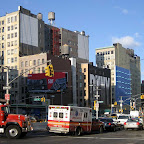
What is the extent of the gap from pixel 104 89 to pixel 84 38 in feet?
89.3

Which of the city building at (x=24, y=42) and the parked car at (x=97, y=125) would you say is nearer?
the parked car at (x=97, y=125)

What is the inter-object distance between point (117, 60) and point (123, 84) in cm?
Answer: 1463

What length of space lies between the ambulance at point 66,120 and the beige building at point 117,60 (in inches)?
5417

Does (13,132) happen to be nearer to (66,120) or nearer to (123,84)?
(66,120)

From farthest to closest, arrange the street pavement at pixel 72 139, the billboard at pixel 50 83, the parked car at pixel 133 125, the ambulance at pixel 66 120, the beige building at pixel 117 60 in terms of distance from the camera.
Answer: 1. the beige building at pixel 117 60
2. the billboard at pixel 50 83
3. the parked car at pixel 133 125
4. the ambulance at pixel 66 120
5. the street pavement at pixel 72 139

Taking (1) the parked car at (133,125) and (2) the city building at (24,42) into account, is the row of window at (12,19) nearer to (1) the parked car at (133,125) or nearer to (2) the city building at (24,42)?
(2) the city building at (24,42)

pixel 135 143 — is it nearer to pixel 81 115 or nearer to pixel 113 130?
pixel 81 115

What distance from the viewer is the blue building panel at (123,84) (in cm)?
16362

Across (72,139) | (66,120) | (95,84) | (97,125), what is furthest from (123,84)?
(72,139)

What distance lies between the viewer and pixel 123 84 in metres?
170

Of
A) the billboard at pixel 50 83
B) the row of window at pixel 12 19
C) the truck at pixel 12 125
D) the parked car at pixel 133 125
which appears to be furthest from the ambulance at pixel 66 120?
the row of window at pixel 12 19

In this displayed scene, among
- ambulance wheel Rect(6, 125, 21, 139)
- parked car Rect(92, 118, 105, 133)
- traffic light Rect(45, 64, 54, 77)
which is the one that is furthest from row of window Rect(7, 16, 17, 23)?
ambulance wheel Rect(6, 125, 21, 139)

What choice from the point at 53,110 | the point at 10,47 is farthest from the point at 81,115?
the point at 10,47

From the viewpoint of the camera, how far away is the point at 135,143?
63.8 feet
